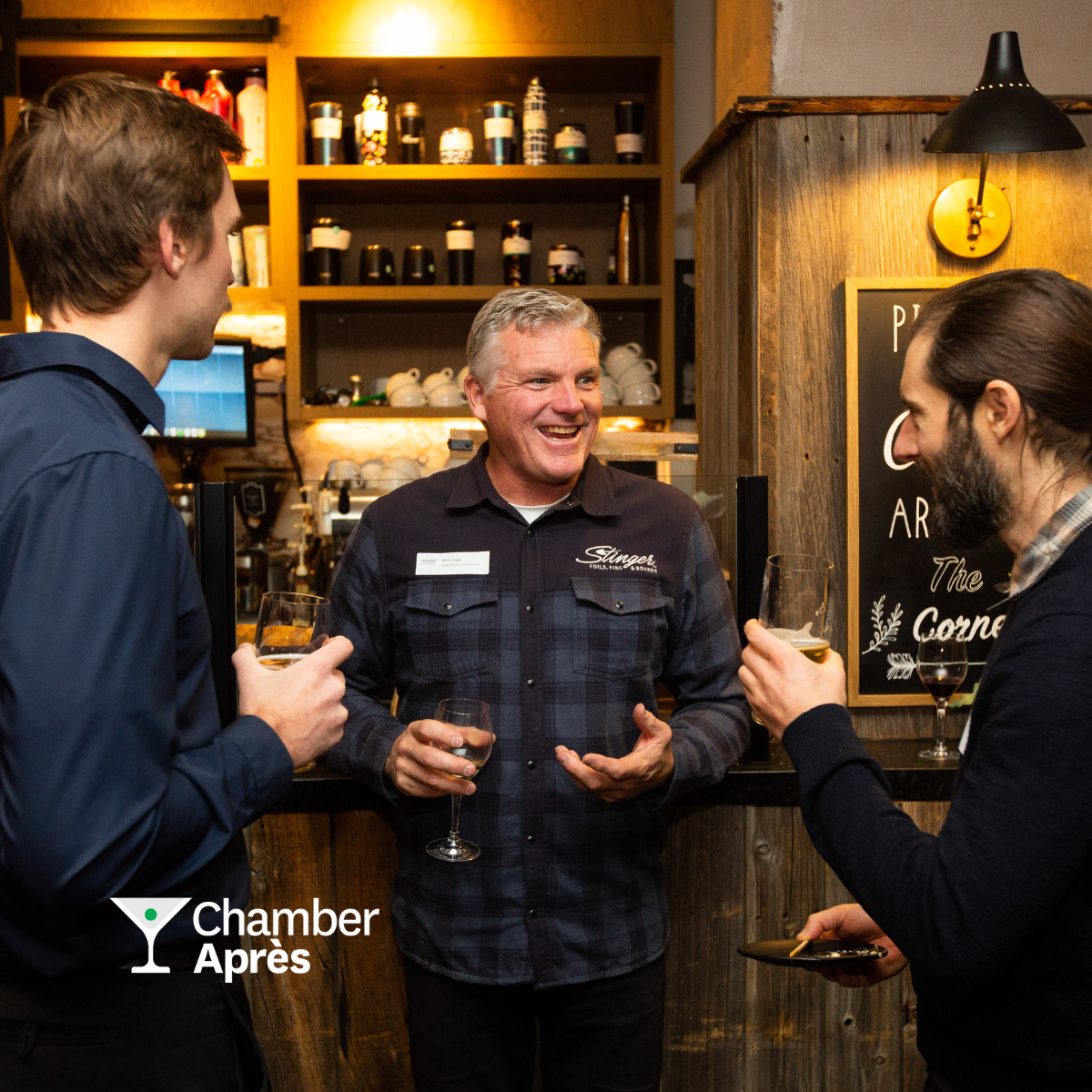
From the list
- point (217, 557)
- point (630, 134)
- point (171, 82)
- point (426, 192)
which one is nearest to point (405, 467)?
point (426, 192)

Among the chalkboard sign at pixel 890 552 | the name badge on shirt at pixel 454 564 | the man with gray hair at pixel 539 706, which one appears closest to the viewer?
the man with gray hair at pixel 539 706

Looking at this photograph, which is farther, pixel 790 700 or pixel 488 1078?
pixel 488 1078

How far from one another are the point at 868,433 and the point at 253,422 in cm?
270

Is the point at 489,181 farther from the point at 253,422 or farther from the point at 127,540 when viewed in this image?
the point at 127,540

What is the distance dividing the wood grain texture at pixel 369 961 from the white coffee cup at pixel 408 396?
2383 mm

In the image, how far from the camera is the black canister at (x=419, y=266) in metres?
4.07

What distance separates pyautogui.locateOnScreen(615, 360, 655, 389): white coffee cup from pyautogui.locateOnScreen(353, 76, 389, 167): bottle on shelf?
1.21 meters

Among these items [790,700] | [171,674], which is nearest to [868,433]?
[790,700]

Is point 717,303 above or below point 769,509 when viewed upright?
above

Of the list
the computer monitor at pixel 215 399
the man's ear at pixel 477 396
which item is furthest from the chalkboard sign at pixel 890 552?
the computer monitor at pixel 215 399

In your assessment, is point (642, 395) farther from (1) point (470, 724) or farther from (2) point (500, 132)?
(1) point (470, 724)

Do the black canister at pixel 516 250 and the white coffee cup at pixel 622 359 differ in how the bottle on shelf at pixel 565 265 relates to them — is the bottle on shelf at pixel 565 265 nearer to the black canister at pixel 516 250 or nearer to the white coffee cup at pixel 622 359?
the black canister at pixel 516 250

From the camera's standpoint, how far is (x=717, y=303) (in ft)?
8.16

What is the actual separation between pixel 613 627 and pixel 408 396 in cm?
254
